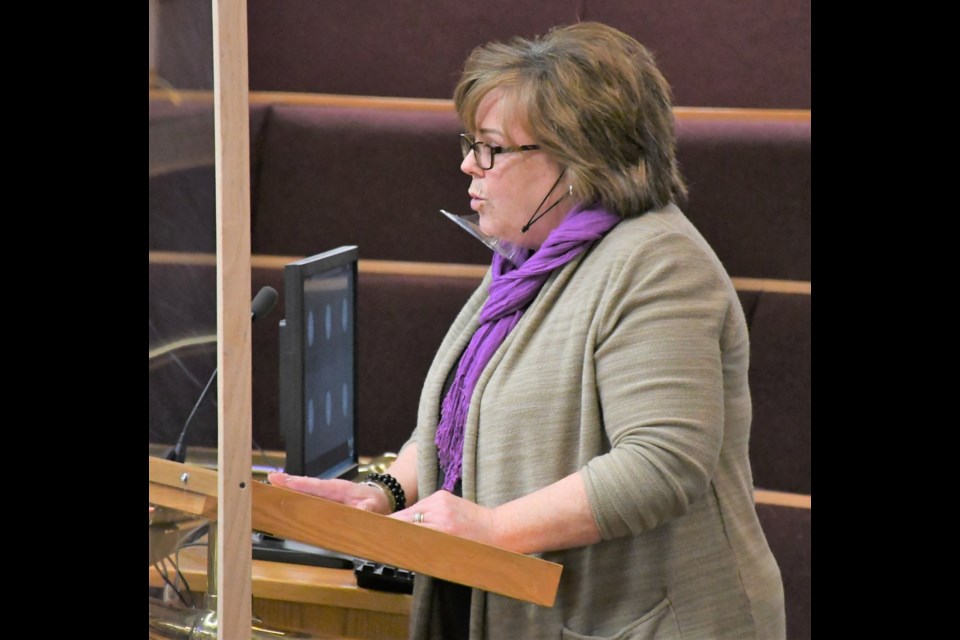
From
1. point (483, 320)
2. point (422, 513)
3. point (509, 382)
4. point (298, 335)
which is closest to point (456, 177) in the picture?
point (298, 335)

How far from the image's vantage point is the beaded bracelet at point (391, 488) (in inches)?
68.9

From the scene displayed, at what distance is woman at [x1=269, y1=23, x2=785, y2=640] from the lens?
57.9 inches

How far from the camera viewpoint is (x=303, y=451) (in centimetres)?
211

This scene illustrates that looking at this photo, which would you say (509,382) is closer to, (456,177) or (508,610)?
(508,610)

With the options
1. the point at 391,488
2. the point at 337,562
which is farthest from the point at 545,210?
the point at 337,562

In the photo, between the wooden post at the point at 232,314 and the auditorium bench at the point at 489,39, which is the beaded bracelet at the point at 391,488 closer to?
the wooden post at the point at 232,314

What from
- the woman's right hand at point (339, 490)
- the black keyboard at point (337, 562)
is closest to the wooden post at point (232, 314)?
the woman's right hand at point (339, 490)

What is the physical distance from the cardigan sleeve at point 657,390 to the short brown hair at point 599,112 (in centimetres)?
15

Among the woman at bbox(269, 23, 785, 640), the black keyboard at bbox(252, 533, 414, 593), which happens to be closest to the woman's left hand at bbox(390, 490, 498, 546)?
the woman at bbox(269, 23, 785, 640)

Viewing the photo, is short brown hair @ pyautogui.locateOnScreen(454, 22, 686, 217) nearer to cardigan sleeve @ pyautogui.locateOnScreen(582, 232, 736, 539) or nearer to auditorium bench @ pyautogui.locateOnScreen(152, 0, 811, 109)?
cardigan sleeve @ pyautogui.locateOnScreen(582, 232, 736, 539)

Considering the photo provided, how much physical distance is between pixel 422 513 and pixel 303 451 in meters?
0.70

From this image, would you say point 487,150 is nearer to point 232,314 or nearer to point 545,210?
point 545,210

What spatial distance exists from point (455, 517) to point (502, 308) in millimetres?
347

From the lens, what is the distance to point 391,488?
1761mm
